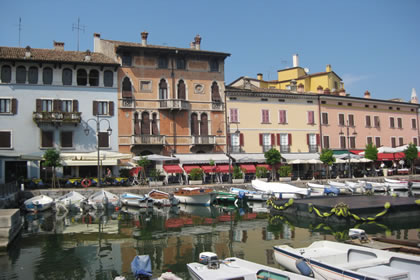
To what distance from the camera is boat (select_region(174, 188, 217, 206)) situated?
30.2 meters

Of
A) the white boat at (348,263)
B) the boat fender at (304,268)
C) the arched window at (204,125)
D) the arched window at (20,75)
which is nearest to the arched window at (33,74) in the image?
the arched window at (20,75)

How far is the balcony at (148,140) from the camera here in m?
36.4

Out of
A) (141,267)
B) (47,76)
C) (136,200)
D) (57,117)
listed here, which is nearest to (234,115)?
(136,200)

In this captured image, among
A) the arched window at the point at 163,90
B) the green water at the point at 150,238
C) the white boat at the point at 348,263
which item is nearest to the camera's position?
the white boat at the point at 348,263

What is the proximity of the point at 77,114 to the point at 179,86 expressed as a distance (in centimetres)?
1034

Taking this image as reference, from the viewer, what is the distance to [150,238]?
18.2 metres

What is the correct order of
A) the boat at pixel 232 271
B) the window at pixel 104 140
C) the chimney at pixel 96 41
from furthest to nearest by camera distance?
the chimney at pixel 96 41, the window at pixel 104 140, the boat at pixel 232 271

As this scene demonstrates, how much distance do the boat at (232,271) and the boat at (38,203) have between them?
Answer: 2020 cm

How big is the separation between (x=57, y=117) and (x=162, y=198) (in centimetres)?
1212

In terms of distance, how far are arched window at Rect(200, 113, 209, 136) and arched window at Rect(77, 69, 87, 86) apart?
1181cm

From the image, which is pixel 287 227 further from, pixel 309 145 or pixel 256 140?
pixel 309 145

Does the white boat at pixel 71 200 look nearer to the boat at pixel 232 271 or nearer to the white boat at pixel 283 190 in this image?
the white boat at pixel 283 190

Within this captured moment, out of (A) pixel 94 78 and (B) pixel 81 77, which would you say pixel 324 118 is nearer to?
(A) pixel 94 78

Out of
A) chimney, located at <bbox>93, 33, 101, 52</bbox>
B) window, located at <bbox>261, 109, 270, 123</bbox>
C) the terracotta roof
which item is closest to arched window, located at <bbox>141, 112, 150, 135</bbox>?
the terracotta roof
